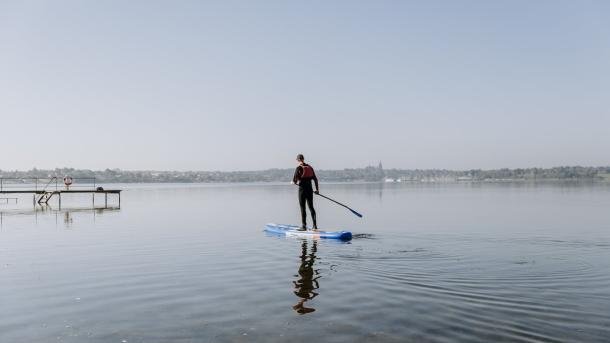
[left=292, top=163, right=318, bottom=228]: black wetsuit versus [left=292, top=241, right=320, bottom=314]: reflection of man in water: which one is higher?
[left=292, top=163, right=318, bottom=228]: black wetsuit

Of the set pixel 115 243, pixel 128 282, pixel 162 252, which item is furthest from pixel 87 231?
pixel 128 282

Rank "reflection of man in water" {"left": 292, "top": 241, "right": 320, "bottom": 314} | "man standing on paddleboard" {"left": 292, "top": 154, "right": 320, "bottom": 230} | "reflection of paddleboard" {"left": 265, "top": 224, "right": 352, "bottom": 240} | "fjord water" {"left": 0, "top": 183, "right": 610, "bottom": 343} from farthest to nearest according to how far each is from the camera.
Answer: "man standing on paddleboard" {"left": 292, "top": 154, "right": 320, "bottom": 230}, "reflection of paddleboard" {"left": 265, "top": 224, "right": 352, "bottom": 240}, "reflection of man in water" {"left": 292, "top": 241, "right": 320, "bottom": 314}, "fjord water" {"left": 0, "top": 183, "right": 610, "bottom": 343}

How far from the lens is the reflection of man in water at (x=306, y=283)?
348 inches

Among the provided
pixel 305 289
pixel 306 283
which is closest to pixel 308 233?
pixel 306 283

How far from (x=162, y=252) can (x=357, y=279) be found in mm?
7738

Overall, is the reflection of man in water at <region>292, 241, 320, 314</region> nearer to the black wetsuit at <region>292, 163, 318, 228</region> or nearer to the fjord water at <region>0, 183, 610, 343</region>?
the fjord water at <region>0, 183, 610, 343</region>

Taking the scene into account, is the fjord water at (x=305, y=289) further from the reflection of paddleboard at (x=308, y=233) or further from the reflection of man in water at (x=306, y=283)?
the reflection of paddleboard at (x=308, y=233)

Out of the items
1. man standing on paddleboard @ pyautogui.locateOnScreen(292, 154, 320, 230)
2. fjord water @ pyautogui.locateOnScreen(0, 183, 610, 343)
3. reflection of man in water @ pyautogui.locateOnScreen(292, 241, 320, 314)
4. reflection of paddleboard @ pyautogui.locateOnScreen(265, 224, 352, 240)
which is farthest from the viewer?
man standing on paddleboard @ pyautogui.locateOnScreen(292, 154, 320, 230)

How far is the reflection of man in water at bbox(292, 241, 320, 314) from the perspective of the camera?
885cm

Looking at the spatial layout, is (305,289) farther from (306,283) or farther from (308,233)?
(308,233)

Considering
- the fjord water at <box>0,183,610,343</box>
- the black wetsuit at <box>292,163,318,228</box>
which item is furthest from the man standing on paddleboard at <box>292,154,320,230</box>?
the fjord water at <box>0,183,610,343</box>

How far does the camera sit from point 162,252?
637 inches

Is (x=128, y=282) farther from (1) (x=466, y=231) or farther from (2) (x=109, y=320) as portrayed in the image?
→ (1) (x=466, y=231)

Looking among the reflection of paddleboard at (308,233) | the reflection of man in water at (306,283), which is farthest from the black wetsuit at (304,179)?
the reflection of man in water at (306,283)
